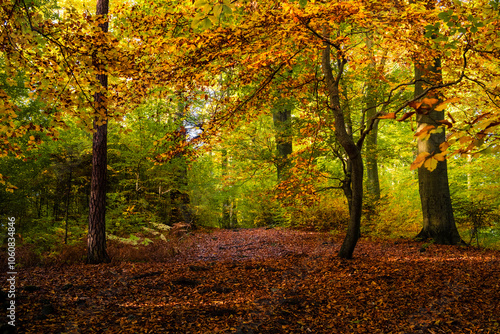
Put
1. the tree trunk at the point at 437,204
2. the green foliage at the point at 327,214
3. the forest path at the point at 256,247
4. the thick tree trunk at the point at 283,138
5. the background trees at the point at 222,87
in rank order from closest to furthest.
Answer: the background trees at the point at 222,87, the forest path at the point at 256,247, the tree trunk at the point at 437,204, the thick tree trunk at the point at 283,138, the green foliage at the point at 327,214

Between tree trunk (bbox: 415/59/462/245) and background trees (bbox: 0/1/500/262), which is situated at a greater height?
background trees (bbox: 0/1/500/262)

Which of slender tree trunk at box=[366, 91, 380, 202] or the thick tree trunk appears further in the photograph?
the thick tree trunk

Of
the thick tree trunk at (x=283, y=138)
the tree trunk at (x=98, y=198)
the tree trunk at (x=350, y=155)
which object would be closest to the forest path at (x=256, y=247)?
the tree trunk at (x=350, y=155)

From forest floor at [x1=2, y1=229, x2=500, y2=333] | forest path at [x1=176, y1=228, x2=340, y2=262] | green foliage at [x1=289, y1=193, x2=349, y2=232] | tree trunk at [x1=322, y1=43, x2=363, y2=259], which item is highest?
tree trunk at [x1=322, y1=43, x2=363, y2=259]

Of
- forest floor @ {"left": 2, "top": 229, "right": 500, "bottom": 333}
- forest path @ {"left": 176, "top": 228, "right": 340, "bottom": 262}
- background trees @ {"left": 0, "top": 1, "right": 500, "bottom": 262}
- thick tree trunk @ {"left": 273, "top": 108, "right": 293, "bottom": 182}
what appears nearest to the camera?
forest floor @ {"left": 2, "top": 229, "right": 500, "bottom": 333}

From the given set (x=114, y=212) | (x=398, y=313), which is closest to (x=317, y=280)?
(x=398, y=313)

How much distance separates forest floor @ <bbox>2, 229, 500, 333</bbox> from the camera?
3148 millimetres

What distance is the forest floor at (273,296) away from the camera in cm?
315

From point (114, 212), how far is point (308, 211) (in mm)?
6994

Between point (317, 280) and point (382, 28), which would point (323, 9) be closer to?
point (382, 28)

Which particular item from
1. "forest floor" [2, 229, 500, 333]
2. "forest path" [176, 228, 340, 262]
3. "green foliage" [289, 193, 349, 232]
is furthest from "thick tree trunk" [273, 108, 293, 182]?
"forest floor" [2, 229, 500, 333]

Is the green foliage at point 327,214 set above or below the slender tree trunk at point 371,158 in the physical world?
below

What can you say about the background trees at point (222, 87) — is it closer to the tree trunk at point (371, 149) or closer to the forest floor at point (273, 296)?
the tree trunk at point (371, 149)

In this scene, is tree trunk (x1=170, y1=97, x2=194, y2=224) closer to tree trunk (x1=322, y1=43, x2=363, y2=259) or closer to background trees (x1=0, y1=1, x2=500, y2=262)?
background trees (x1=0, y1=1, x2=500, y2=262)
